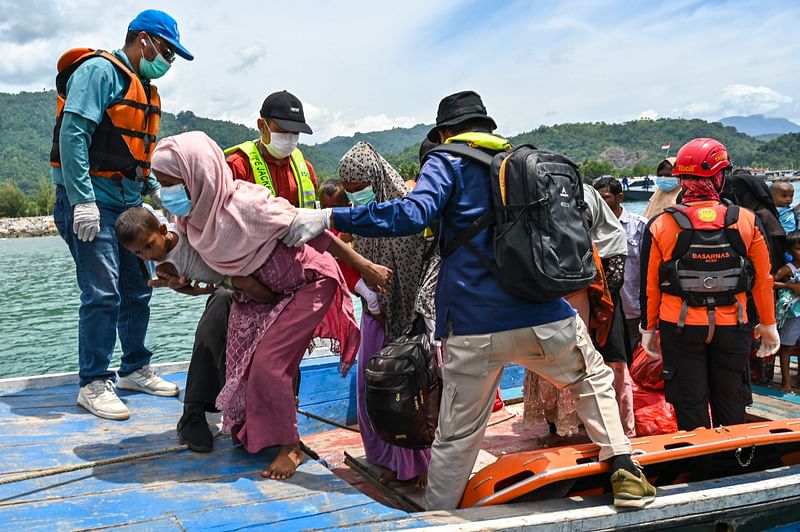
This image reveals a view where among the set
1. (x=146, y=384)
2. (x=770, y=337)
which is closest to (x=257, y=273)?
(x=146, y=384)

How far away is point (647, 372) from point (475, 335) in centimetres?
244

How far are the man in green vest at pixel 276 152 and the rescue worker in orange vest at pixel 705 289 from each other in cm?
204

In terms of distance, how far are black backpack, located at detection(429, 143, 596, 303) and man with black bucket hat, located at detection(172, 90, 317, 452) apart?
1607 mm

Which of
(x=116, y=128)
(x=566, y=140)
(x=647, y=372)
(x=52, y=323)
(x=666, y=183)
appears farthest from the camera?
(x=566, y=140)

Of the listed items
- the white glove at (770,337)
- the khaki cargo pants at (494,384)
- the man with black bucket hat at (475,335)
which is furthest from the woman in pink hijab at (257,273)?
the white glove at (770,337)

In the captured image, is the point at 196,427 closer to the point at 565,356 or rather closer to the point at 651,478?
the point at 565,356

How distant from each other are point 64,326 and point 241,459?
1344 centimetres

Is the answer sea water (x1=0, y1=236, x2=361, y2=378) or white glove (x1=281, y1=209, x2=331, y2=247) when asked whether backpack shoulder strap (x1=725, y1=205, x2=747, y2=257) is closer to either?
white glove (x1=281, y1=209, x2=331, y2=247)

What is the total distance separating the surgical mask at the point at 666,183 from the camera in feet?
17.2

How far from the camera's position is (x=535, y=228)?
2416 mm

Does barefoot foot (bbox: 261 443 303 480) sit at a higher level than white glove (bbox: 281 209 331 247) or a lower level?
lower

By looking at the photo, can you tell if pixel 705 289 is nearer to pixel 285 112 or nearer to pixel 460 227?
pixel 460 227

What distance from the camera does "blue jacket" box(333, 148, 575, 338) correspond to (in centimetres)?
246

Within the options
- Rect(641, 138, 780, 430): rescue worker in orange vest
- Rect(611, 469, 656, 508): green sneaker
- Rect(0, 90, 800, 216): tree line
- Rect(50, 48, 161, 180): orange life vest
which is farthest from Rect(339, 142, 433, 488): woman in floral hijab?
Rect(0, 90, 800, 216): tree line
